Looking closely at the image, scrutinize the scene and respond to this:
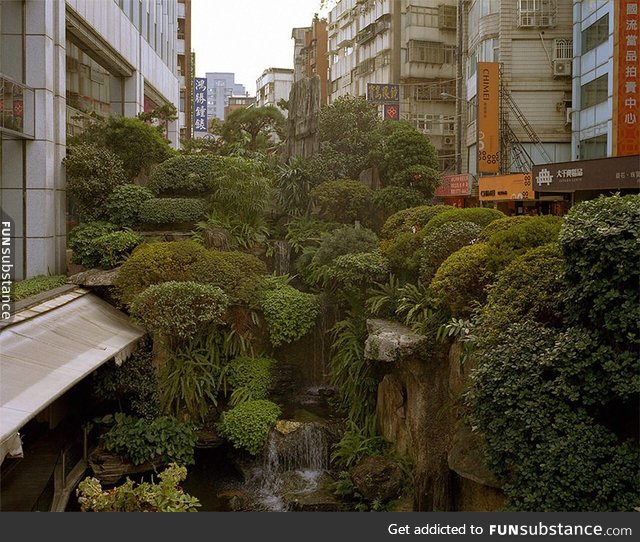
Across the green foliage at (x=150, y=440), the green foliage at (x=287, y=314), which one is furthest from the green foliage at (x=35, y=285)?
the green foliage at (x=287, y=314)

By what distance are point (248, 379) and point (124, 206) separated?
745 centimetres

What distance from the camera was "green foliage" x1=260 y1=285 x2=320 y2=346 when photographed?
62.6ft

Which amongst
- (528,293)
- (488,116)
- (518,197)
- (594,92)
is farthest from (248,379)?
(594,92)

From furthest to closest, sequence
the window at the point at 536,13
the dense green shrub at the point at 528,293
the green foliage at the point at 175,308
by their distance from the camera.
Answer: the window at the point at 536,13 → the green foliage at the point at 175,308 → the dense green shrub at the point at 528,293

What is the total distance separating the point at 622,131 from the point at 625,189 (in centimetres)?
664

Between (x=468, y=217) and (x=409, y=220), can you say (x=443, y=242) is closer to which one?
(x=468, y=217)

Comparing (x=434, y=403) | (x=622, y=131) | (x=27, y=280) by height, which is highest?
(x=622, y=131)

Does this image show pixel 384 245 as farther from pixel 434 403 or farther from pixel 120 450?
pixel 120 450

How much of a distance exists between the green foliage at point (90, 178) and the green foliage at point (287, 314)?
669 cm

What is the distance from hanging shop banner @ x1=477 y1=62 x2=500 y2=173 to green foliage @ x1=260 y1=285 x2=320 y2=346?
1730 cm

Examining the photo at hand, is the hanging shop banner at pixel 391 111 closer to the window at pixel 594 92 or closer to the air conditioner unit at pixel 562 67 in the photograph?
the air conditioner unit at pixel 562 67

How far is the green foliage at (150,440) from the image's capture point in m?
16.6

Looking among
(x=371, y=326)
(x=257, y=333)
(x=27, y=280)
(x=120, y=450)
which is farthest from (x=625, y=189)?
(x=27, y=280)

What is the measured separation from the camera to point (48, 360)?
13.1 meters
